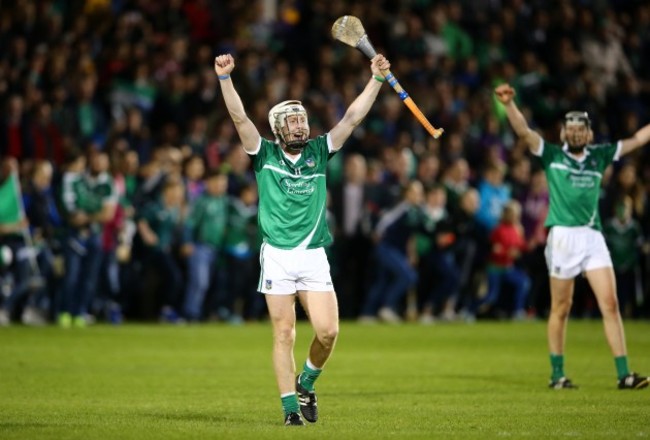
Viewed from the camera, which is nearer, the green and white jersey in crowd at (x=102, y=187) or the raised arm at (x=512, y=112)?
the raised arm at (x=512, y=112)

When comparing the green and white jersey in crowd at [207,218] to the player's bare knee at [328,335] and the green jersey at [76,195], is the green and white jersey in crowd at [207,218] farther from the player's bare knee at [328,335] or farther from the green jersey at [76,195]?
the player's bare knee at [328,335]

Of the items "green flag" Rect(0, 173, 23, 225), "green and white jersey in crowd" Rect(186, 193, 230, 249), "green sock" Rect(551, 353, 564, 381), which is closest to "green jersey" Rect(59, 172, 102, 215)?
"green flag" Rect(0, 173, 23, 225)

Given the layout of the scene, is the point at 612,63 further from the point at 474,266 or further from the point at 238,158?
the point at 238,158

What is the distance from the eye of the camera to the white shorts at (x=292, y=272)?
11164mm

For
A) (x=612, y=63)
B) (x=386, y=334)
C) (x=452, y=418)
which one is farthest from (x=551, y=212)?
(x=612, y=63)

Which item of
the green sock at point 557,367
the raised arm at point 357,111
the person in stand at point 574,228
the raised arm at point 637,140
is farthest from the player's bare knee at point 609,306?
the raised arm at point 357,111

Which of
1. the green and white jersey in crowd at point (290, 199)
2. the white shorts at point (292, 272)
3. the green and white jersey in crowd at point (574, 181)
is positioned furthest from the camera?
the green and white jersey in crowd at point (574, 181)

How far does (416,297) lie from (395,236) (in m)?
2.01

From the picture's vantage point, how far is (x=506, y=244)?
82.8ft

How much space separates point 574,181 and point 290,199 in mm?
4290

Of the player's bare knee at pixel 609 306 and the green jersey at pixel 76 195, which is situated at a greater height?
the green jersey at pixel 76 195

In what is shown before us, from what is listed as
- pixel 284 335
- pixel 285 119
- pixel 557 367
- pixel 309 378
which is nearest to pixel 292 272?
pixel 284 335

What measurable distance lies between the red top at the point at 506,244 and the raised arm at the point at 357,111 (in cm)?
1389

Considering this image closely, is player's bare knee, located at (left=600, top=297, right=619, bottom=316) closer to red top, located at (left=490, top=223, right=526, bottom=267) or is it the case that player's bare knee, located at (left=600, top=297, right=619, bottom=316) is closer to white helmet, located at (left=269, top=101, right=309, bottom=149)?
white helmet, located at (left=269, top=101, right=309, bottom=149)
